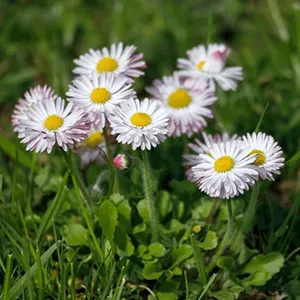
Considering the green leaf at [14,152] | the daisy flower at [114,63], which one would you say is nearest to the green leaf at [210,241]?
the daisy flower at [114,63]

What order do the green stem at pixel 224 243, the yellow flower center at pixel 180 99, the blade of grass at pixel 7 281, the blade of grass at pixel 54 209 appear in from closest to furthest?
1. the blade of grass at pixel 7 281
2. the green stem at pixel 224 243
3. the blade of grass at pixel 54 209
4. the yellow flower center at pixel 180 99

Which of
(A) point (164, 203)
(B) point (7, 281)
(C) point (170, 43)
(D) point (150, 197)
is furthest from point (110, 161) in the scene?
(C) point (170, 43)

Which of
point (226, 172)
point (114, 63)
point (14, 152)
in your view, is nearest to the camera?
point (226, 172)

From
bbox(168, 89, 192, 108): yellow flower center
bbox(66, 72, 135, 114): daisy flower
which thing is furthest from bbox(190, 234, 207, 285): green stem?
bbox(168, 89, 192, 108): yellow flower center

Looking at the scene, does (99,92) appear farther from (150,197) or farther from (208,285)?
(208,285)

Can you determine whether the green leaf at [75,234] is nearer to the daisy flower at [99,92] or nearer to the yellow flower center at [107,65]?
the daisy flower at [99,92]
